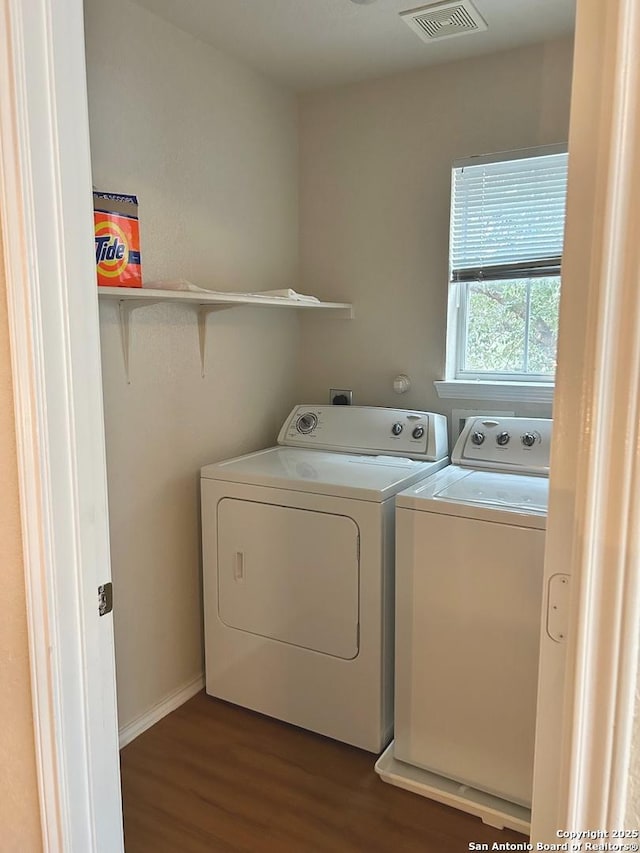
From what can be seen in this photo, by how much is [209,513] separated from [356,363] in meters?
0.95

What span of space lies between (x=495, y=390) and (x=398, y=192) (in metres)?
0.91

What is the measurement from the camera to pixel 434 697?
1973 mm

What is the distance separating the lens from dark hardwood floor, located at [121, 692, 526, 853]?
71.1 inches

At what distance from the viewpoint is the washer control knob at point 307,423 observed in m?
2.76

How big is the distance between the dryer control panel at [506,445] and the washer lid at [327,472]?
0.12 meters

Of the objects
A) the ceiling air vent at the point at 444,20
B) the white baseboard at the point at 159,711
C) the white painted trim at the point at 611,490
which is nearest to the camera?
the white painted trim at the point at 611,490

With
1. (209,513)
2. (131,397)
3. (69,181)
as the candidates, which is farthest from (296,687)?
(69,181)

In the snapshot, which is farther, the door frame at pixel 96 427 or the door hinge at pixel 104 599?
the door hinge at pixel 104 599

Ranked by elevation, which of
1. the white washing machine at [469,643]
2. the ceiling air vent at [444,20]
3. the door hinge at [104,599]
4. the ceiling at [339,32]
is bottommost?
the white washing machine at [469,643]

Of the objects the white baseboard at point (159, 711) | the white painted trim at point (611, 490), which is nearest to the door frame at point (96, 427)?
the white painted trim at point (611, 490)

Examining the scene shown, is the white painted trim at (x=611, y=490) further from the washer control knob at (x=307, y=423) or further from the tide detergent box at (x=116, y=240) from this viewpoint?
the washer control knob at (x=307, y=423)

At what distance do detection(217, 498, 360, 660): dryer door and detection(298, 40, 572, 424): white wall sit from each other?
84 centimetres

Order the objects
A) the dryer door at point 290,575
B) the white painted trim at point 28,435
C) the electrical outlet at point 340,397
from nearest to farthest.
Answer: the white painted trim at point 28,435
the dryer door at point 290,575
the electrical outlet at point 340,397

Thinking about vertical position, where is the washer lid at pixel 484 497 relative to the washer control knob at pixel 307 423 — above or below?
below
